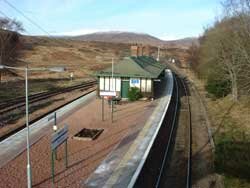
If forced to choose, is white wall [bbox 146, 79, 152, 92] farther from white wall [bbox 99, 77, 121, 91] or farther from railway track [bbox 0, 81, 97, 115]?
railway track [bbox 0, 81, 97, 115]

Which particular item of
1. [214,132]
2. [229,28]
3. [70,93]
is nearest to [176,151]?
[214,132]

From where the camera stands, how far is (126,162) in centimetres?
1655

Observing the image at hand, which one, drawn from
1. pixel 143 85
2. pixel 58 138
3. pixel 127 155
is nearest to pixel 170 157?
pixel 127 155

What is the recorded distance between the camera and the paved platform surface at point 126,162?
1435cm

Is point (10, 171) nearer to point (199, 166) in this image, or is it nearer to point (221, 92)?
point (199, 166)

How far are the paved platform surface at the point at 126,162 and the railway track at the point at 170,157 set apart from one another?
336 millimetres

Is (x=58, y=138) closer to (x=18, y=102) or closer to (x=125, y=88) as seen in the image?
(x=18, y=102)

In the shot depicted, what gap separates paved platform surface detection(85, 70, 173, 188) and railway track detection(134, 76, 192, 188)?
0.34 meters

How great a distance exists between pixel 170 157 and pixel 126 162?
2.97 m

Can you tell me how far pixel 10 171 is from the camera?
15.3m

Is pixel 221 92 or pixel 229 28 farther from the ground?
pixel 229 28

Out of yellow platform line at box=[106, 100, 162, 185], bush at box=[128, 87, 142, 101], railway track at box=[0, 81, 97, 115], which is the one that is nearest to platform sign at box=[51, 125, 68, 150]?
yellow platform line at box=[106, 100, 162, 185]

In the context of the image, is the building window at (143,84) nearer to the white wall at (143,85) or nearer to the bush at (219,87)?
the white wall at (143,85)

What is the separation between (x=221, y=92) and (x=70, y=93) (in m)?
16.8
